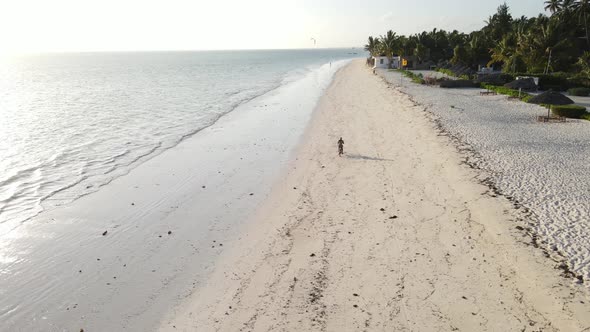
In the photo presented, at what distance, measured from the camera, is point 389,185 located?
1741cm

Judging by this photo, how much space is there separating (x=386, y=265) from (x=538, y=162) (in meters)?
11.6

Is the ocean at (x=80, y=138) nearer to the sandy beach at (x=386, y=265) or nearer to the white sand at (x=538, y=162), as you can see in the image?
the sandy beach at (x=386, y=265)

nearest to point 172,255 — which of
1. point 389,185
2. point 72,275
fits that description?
point 72,275

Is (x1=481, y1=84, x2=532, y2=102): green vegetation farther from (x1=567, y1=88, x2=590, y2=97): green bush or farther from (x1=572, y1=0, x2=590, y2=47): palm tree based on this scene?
(x1=572, y1=0, x2=590, y2=47): palm tree

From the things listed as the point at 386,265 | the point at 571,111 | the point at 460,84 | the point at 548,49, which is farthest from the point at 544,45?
the point at 386,265

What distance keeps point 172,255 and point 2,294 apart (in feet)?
14.6

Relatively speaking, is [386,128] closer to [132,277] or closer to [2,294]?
[132,277]

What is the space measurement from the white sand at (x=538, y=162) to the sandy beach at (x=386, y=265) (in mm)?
749

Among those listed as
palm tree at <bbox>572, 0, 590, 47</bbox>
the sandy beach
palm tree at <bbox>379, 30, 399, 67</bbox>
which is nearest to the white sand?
the sandy beach

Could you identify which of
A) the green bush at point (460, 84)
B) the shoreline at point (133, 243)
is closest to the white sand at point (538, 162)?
the shoreline at point (133, 243)

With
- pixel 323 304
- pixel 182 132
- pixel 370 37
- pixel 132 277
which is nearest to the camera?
pixel 323 304

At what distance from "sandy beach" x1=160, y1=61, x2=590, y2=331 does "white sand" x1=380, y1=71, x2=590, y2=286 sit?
75 cm

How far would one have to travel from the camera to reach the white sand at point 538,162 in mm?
12078

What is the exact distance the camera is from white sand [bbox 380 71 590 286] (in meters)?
12.1
